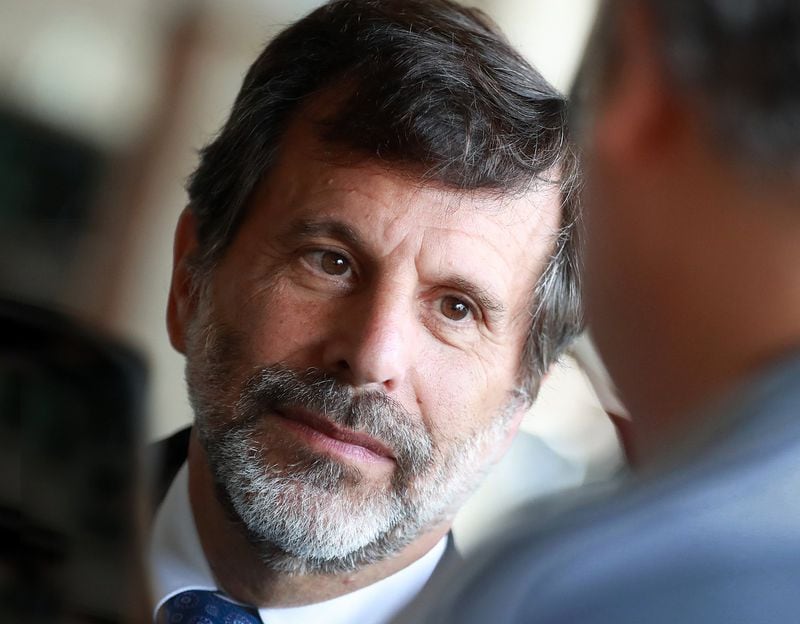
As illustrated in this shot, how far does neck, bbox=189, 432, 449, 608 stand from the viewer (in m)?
0.50

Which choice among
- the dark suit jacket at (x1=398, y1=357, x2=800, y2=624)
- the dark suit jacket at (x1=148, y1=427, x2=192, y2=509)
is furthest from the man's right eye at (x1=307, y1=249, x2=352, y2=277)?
the dark suit jacket at (x1=398, y1=357, x2=800, y2=624)

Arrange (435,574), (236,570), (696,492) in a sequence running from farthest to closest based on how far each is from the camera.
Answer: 1. (236,570)
2. (435,574)
3. (696,492)

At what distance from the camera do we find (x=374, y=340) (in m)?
0.47

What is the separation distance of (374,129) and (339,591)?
0.24 meters

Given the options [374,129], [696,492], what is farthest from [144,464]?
[696,492]

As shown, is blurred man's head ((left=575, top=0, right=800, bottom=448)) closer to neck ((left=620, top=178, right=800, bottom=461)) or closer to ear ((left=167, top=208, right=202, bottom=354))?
neck ((left=620, top=178, right=800, bottom=461))

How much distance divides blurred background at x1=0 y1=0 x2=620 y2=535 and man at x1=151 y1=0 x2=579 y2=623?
0.05 feet

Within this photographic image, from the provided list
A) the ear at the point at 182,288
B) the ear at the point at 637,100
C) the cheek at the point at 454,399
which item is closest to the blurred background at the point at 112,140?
the ear at the point at 182,288

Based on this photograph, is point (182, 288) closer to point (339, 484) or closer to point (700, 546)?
point (339, 484)

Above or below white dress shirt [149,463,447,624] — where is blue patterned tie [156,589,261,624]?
below

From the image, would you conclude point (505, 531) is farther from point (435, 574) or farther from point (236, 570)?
point (236, 570)

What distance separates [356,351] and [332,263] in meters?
0.05

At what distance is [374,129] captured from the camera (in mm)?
479

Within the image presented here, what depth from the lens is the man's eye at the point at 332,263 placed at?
1.56 feet
